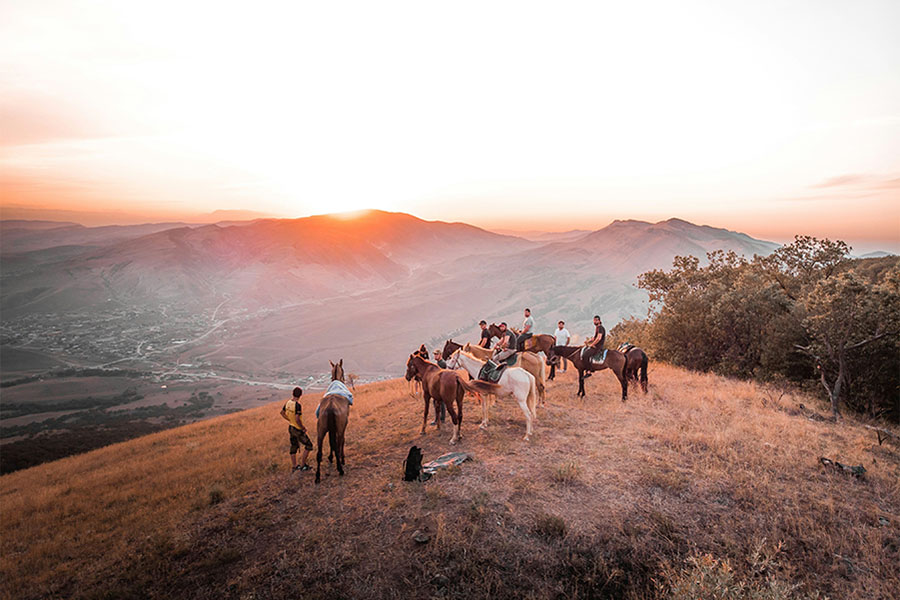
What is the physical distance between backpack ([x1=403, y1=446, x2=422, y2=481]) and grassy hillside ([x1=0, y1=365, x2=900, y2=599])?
361 millimetres

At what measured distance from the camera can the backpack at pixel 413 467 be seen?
→ 8.89 metres

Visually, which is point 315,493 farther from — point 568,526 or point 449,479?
point 568,526

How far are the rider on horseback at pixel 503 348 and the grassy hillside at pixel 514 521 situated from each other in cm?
228

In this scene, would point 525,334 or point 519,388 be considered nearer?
point 519,388

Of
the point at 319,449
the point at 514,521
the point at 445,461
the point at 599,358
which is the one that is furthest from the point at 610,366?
the point at 319,449

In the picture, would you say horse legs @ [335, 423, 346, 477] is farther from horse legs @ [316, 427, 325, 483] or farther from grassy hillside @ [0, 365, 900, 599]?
horse legs @ [316, 427, 325, 483]

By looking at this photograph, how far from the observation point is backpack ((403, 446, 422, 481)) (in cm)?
889

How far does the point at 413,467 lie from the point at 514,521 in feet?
9.30

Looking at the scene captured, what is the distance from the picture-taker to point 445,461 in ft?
31.6

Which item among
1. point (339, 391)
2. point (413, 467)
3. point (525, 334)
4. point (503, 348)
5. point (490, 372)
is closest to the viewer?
point (413, 467)

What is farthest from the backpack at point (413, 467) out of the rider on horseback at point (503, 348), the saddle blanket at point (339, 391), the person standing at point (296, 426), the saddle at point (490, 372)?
the rider on horseback at point (503, 348)

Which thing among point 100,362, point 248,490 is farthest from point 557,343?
point 100,362

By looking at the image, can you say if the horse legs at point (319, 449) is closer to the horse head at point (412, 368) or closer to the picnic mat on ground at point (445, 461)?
the picnic mat on ground at point (445, 461)

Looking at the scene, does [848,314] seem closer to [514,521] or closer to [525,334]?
[525,334]
